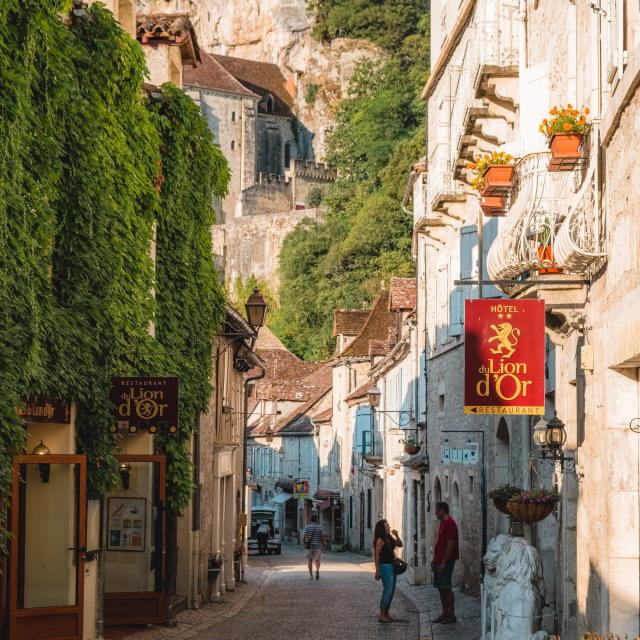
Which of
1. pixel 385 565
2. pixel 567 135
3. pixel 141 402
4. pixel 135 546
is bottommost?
pixel 385 565

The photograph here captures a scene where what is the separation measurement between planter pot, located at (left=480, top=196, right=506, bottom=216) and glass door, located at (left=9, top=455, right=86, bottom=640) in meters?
4.93

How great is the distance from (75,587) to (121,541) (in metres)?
3.65

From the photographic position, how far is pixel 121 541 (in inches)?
725

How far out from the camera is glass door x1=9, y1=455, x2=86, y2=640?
14.4 metres

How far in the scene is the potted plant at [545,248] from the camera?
12.2 meters

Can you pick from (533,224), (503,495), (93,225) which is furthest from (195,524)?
(533,224)

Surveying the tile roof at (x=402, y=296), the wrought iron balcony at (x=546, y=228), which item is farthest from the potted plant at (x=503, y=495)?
the tile roof at (x=402, y=296)

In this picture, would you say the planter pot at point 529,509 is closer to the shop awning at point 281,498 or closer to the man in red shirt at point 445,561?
the man in red shirt at point 445,561

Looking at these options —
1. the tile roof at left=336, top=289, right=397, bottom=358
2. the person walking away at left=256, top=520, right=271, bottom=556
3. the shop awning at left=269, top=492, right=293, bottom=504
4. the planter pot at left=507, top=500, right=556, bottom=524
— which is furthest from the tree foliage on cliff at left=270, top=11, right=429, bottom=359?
the planter pot at left=507, top=500, right=556, bottom=524

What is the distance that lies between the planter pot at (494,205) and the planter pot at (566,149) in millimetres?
2732

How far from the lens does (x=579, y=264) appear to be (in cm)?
1131

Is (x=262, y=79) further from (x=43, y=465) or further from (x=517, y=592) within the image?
(x=517, y=592)

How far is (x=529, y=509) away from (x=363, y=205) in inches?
2763

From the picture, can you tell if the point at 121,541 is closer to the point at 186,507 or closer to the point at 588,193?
the point at 186,507
